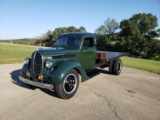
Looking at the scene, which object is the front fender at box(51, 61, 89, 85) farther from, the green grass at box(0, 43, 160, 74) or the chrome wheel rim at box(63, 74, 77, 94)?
the green grass at box(0, 43, 160, 74)

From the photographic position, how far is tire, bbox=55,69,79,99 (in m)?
4.70

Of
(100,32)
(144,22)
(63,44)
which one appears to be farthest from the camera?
(100,32)

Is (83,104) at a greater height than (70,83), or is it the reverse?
(70,83)

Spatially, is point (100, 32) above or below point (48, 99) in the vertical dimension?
above

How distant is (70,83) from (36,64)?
1213 mm

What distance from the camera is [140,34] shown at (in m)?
42.8

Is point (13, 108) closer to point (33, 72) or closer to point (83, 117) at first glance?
point (33, 72)

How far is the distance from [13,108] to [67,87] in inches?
64.0

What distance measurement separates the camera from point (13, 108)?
4129 mm

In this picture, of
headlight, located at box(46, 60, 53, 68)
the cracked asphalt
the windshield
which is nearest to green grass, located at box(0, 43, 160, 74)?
the cracked asphalt

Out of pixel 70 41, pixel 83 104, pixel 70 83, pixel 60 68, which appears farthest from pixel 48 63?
pixel 70 41

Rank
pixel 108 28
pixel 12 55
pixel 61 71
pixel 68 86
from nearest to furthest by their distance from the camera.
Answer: pixel 61 71
pixel 68 86
pixel 12 55
pixel 108 28

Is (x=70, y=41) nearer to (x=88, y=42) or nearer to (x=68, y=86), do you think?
(x=88, y=42)

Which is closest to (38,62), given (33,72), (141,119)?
(33,72)
